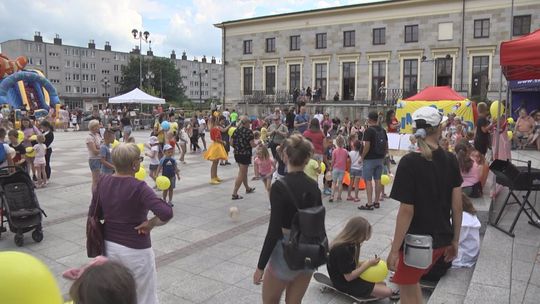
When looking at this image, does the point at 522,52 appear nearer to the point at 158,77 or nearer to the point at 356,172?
the point at 356,172

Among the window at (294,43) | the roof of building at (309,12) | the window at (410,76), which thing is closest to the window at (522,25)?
the window at (410,76)

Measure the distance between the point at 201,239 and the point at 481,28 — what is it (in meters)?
32.8

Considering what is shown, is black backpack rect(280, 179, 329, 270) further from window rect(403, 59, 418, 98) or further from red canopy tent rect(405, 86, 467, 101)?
window rect(403, 59, 418, 98)

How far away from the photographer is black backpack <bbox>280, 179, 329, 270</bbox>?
9.89ft

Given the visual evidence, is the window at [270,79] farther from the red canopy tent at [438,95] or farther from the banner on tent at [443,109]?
the banner on tent at [443,109]

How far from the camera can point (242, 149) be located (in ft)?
31.8

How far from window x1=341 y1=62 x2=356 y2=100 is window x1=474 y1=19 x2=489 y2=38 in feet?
32.1

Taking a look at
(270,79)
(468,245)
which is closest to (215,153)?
(468,245)

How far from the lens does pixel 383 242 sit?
650cm

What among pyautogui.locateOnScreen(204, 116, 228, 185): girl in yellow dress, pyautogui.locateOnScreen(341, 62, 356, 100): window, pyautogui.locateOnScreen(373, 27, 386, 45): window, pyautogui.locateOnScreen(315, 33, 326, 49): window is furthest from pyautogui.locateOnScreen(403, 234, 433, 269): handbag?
pyautogui.locateOnScreen(315, 33, 326, 49): window

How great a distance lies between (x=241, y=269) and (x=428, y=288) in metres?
2.24

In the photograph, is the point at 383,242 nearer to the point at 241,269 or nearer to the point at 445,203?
the point at 241,269

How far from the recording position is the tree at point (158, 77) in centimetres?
8819

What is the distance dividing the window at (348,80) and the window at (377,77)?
1.76 metres
